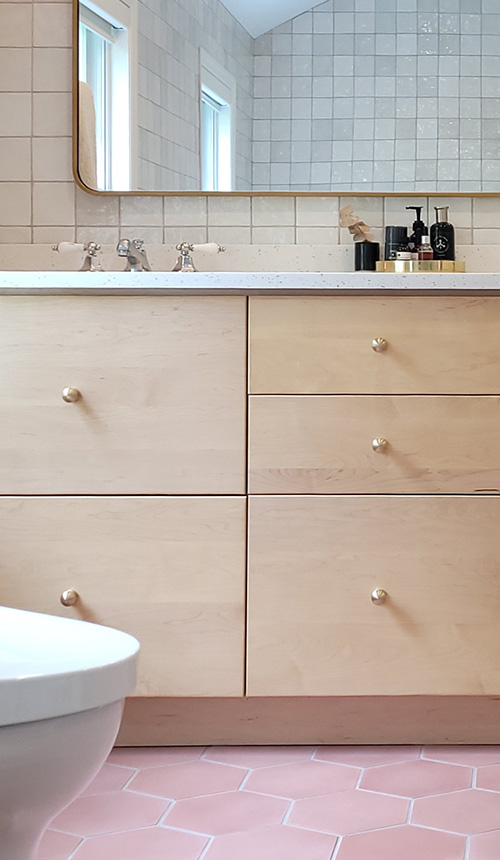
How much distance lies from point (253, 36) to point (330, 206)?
1.41ft

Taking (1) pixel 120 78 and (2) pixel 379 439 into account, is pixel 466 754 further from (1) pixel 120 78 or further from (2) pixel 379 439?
(1) pixel 120 78

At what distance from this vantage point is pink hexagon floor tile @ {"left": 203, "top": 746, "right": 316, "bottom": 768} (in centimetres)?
166

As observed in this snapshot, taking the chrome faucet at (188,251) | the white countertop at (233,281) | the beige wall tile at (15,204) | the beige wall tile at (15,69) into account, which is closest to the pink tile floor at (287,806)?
the white countertop at (233,281)

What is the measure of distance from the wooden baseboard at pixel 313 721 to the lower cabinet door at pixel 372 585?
14 cm

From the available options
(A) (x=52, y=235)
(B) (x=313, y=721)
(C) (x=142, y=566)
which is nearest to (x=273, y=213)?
(A) (x=52, y=235)

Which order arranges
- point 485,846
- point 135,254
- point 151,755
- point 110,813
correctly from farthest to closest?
point 135,254 < point 151,755 < point 110,813 < point 485,846

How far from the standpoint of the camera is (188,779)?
1.58m

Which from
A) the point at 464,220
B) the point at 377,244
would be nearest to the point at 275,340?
the point at 377,244

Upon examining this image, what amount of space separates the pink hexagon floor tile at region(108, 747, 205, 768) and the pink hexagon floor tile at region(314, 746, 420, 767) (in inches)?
9.1

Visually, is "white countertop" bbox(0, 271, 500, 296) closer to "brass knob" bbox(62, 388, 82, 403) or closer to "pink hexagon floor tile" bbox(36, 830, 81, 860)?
"brass knob" bbox(62, 388, 82, 403)

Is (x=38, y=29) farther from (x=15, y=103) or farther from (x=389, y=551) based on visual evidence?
(x=389, y=551)

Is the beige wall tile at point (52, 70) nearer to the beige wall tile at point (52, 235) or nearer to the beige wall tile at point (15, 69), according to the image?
the beige wall tile at point (15, 69)

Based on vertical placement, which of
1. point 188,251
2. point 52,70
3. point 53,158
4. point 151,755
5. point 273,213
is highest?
point 52,70

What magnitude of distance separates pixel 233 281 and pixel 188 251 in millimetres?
482
